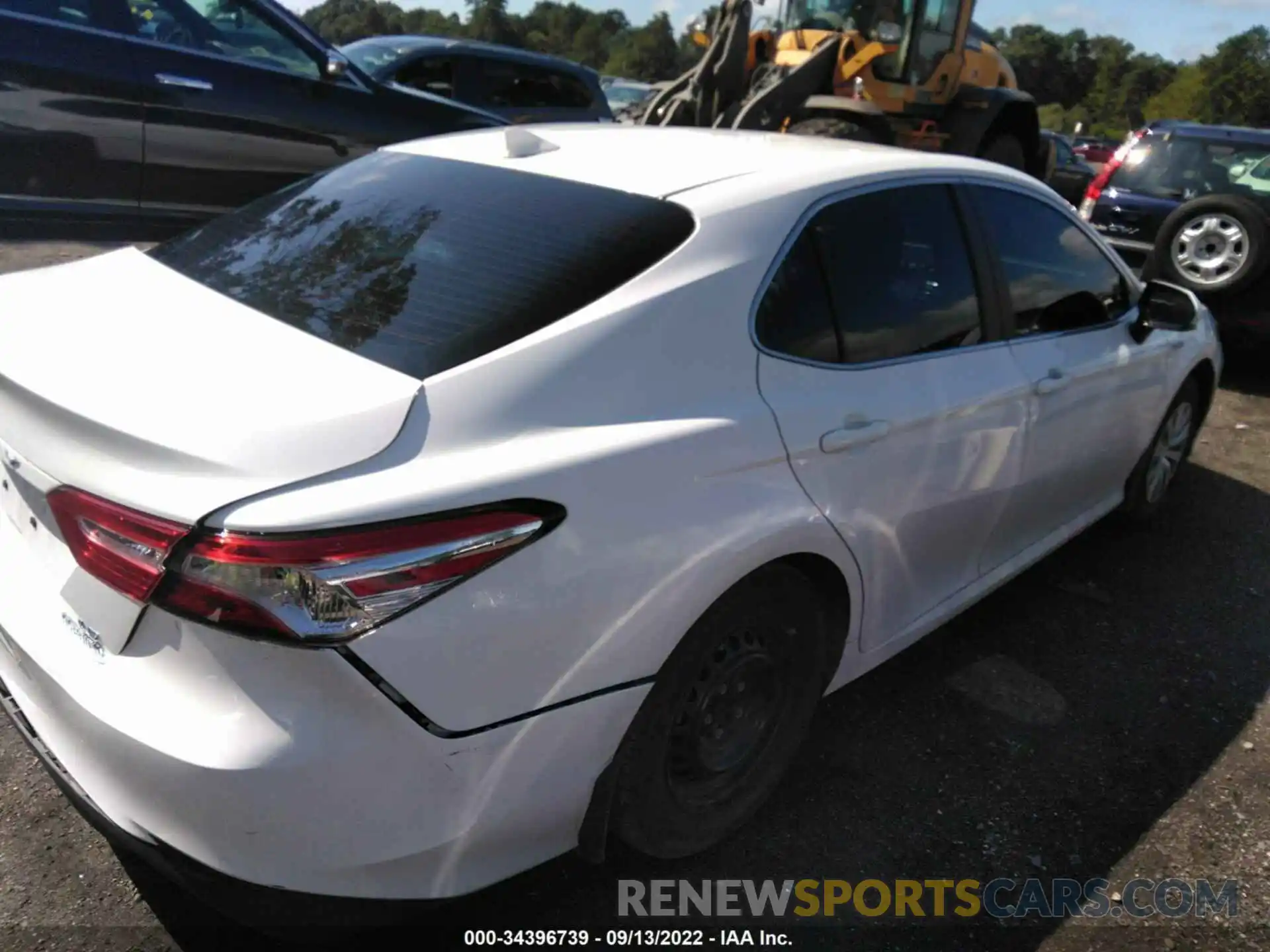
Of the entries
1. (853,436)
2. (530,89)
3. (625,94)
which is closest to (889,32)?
(530,89)

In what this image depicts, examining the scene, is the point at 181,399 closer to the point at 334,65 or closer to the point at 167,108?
the point at 167,108

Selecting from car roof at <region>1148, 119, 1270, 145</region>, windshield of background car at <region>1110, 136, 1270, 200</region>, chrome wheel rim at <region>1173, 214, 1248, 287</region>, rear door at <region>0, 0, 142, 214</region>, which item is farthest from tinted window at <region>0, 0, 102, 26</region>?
car roof at <region>1148, 119, 1270, 145</region>

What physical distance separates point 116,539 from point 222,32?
194 inches

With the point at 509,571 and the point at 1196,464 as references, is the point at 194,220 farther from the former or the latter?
the point at 1196,464

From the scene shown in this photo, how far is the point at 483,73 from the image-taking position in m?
9.41

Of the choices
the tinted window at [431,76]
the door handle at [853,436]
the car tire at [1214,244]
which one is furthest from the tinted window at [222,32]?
the car tire at [1214,244]

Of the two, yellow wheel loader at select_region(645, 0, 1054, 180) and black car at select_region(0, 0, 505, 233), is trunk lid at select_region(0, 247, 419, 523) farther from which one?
yellow wheel loader at select_region(645, 0, 1054, 180)

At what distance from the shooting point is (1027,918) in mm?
2385

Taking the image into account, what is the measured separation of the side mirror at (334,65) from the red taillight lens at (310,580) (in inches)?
201

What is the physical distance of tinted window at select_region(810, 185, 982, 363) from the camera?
8.37 ft

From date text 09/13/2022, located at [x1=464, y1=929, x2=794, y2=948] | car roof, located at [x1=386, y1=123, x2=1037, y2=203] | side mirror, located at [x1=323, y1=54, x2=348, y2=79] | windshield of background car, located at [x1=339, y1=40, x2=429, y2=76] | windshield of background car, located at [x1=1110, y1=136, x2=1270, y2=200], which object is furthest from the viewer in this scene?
windshield of background car, located at [x1=339, y1=40, x2=429, y2=76]

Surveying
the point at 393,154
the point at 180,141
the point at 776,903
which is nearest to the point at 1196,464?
the point at 776,903

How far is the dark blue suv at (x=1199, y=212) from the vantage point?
245 inches

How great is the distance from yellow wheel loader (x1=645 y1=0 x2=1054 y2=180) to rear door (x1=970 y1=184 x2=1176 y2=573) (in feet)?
17.7
